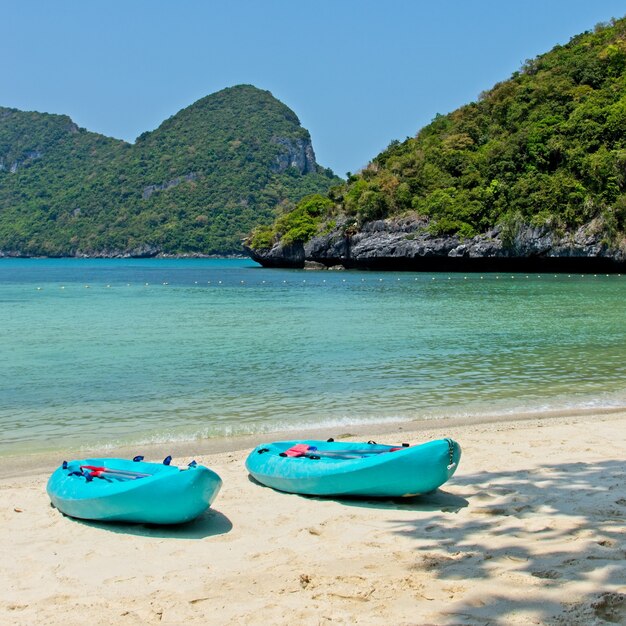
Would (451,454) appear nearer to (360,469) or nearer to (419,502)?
(419,502)

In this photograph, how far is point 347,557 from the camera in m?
5.00

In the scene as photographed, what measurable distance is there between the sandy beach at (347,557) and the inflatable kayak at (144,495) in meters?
0.13

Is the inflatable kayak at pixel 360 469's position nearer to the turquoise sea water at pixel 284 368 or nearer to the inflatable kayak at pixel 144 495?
the inflatable kayak at pixel 144 495

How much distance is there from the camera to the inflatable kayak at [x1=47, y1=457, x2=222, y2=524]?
551 cm

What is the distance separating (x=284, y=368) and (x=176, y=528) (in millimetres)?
8708

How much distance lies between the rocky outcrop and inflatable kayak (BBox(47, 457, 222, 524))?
190 ft

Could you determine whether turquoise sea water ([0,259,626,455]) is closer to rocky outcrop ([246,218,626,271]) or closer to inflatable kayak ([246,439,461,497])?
inflatable kayak ([246,439,461,497])

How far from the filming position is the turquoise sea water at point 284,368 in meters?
10.3

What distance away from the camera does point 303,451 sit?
6.90 metres

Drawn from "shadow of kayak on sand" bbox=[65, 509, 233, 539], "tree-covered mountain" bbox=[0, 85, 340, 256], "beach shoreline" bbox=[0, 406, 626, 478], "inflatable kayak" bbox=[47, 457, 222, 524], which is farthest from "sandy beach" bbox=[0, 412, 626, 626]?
"tree-covered mountain" bbox=[0, 85, 340, 256]

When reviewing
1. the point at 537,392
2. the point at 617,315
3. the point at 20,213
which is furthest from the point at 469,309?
the point at 20,213

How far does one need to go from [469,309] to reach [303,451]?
864 inches

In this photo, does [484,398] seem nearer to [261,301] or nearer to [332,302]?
[332,302]

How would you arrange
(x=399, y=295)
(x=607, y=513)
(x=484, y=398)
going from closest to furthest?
(x=607, y=513) < (x=484, y=398) < (x=399, y=295)
